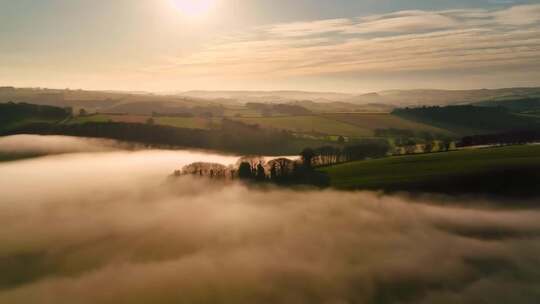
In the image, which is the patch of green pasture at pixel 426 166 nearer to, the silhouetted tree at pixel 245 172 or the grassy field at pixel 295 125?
the silhouetted tree at pixel 245 172

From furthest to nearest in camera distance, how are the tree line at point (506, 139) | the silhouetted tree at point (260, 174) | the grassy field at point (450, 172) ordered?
the tree line at point (506, 139), the silhouetted tree at point (260, 174), the grassy field at point (450, 172)

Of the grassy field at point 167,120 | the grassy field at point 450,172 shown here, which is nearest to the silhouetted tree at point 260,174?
the grassy field at point 450,172

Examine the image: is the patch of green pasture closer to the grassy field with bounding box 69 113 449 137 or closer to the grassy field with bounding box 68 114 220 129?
the grassy field with bounding box 69 113 449 137

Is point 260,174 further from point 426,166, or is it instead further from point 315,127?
point 315,127

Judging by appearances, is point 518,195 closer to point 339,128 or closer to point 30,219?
point 30,219

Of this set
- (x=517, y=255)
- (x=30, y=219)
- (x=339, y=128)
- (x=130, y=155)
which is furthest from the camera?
(x=339, y=128)

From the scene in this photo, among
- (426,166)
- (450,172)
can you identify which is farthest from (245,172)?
(450,172)

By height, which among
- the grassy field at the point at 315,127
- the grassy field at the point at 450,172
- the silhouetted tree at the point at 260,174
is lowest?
the silhouetted tree at the point at 260,174

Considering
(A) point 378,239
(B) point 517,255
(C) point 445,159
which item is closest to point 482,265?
(B) point 517,255
